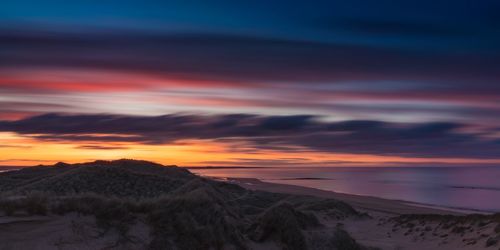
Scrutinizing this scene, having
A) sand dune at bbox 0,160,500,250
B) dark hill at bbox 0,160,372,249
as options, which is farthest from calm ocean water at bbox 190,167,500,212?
dark hill at bbox 0,160,372,249

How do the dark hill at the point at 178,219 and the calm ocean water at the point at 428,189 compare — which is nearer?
the dark hill at the point at 178,219

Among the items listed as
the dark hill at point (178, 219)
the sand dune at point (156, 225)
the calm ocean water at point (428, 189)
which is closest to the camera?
the sand dune at point (156, 225)

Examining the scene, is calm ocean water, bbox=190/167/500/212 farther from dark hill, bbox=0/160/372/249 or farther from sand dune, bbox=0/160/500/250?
dark hill, bbox=0/160/372/249

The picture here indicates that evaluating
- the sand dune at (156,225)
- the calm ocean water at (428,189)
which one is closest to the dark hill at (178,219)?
the sand dune at (156,225)

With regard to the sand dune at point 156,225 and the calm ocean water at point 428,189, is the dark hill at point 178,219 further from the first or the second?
the calm ocean water at point 428,189

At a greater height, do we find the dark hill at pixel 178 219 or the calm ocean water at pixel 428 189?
the dark hill at pixel 178 219

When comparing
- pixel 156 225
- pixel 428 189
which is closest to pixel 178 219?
pixel 156 225

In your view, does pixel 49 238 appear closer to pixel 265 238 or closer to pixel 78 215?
pixel 78 215

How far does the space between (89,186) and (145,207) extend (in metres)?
9.93

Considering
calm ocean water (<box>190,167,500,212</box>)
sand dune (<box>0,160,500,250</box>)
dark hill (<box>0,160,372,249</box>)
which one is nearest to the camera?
sand dune (<box>0,160,500,250</box>)

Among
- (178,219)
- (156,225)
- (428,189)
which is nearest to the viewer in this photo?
(156,225)

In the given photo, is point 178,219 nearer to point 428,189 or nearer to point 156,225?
point 156,225

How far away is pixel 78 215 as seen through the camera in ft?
46.4

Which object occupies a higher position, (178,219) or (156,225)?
(178,219)
